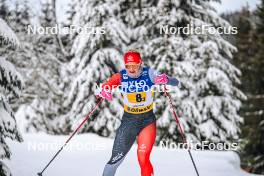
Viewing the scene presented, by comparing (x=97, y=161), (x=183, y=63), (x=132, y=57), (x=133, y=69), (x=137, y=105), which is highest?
(x=132, y=57)

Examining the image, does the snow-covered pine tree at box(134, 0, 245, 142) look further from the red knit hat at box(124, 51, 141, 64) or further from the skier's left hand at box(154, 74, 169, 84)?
the red knit hat at box(124, 51, 141, 64)

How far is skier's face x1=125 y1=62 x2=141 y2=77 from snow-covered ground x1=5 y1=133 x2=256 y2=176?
2.60m

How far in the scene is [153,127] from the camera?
6.22 m

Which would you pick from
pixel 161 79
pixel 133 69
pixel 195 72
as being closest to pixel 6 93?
pixel 133 69

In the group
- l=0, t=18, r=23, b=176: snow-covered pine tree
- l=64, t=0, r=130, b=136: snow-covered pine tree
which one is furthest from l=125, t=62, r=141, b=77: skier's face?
l=64, t=0, r=130, b=136: snow-covered pine tree

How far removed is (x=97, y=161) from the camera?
909cm

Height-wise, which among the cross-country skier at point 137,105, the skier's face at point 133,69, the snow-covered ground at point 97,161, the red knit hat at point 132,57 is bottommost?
the snow-covered ground at point 97,161

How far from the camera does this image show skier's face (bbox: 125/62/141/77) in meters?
6.02

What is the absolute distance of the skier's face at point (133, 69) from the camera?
6020 mm

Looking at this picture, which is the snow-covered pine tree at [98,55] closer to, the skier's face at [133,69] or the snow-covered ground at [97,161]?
the snow-covered ground at [97,161]

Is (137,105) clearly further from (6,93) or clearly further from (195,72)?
(195,72)

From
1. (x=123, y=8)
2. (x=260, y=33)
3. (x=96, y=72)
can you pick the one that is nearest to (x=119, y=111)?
(x=96, y=72)

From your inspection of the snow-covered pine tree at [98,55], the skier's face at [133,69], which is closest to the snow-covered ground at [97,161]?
the skier's face at [133,69]

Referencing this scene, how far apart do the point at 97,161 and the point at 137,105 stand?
3387 millimetres
